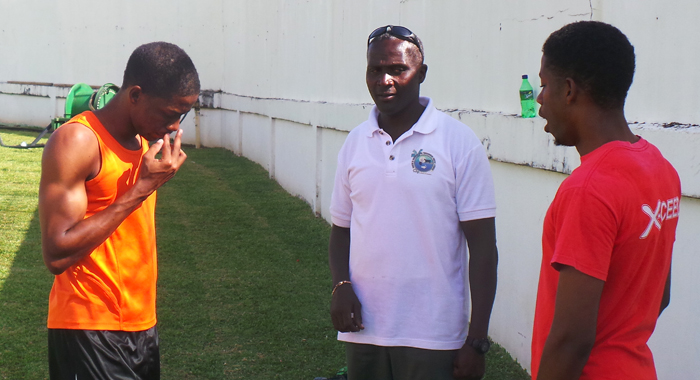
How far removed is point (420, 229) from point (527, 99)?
6.16 feet

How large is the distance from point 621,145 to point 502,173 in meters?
2.84

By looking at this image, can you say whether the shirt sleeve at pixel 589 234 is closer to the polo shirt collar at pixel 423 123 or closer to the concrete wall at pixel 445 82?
the polo shirt collar at pixel 423 123

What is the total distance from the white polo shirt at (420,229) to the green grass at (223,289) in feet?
6.13

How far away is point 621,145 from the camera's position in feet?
5.96

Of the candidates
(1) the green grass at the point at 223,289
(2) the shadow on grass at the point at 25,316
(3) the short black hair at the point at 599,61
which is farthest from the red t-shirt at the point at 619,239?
(2) the shadow on grass at the point at 25,316

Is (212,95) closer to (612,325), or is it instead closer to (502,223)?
(502,223)

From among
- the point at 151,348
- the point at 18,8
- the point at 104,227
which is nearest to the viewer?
the point at 104,227

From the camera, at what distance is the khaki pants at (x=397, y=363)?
260cm

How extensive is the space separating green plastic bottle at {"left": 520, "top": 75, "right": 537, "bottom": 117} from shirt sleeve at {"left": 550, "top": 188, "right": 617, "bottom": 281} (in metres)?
2.49

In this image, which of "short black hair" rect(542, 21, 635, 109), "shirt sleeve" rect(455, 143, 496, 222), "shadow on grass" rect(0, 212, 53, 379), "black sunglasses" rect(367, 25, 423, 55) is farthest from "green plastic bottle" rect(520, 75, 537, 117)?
"shadow on grass" rect(0, 212, 53, 379)

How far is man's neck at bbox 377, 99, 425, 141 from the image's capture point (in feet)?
9.11

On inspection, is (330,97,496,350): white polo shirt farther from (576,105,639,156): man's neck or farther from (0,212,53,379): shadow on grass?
(0,212,53,379): shadow on grass

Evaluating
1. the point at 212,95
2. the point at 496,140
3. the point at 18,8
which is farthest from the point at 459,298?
the point at 18,8

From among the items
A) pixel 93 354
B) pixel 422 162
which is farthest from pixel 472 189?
pixel 93 354
